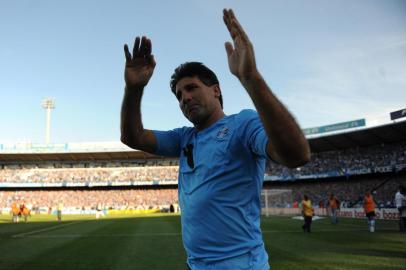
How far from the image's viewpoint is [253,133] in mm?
1823

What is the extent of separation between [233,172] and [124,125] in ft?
2.97

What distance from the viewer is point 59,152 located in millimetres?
62844

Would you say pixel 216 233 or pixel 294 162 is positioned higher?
pixel 294 162

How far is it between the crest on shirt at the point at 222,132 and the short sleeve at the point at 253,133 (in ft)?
0.29

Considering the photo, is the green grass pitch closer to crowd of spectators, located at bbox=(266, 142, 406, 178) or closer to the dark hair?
the dark hair

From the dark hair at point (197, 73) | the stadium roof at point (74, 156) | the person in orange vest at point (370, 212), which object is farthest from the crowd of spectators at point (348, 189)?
the dark hair at point (197, 73)

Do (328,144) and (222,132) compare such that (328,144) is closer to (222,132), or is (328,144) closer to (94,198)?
(94,198)

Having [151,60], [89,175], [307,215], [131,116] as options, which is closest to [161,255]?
[131,116]

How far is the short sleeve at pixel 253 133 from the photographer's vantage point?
1707 millimetres

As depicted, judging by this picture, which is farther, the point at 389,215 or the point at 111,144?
the point at 111,144

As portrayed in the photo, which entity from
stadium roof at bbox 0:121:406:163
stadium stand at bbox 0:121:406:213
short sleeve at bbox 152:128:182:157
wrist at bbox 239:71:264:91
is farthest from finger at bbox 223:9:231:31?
stadium roof at bbox 0:121:406:163

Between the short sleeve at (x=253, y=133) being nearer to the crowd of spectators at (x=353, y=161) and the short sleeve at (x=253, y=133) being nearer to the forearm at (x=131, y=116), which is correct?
the forearm at (x=131, y=116)

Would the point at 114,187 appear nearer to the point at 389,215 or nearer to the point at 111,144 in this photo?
the point at 111,144

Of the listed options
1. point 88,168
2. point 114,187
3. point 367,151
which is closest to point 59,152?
point 88,168
